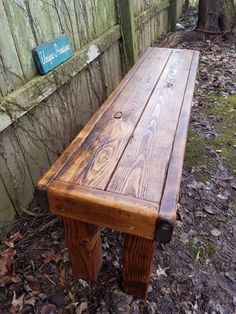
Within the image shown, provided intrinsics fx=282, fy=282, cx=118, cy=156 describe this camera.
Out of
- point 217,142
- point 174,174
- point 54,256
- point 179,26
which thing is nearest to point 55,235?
point 54,256

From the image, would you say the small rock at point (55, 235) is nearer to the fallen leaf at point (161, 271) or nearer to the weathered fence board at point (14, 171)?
the weathered fence board at point (14, 171)

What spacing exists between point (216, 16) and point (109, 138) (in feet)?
16.7

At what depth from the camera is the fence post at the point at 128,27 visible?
335 cm

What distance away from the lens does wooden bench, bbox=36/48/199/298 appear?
1.25 metres

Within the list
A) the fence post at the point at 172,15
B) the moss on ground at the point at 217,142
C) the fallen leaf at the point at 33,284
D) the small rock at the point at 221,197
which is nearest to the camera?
the fallen leaf at the point at 33,284

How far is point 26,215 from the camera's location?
2174 mm

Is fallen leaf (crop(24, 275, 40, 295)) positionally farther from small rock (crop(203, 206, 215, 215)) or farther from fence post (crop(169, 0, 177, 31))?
fence post (crop(169, 0, 177, 31))

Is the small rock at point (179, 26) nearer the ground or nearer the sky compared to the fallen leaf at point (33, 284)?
nearer the sky

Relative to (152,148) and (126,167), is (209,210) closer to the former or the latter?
(152,148)

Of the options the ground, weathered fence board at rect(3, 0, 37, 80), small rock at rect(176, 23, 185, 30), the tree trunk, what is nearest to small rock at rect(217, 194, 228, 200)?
the ground

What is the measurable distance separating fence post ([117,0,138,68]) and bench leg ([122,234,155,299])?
284cm

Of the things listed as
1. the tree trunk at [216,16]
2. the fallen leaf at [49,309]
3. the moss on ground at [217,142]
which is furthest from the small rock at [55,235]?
the tree trunk at [216,16]

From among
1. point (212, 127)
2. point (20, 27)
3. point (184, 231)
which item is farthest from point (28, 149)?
point (212, 127)

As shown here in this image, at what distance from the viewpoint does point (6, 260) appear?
190 centimetres
